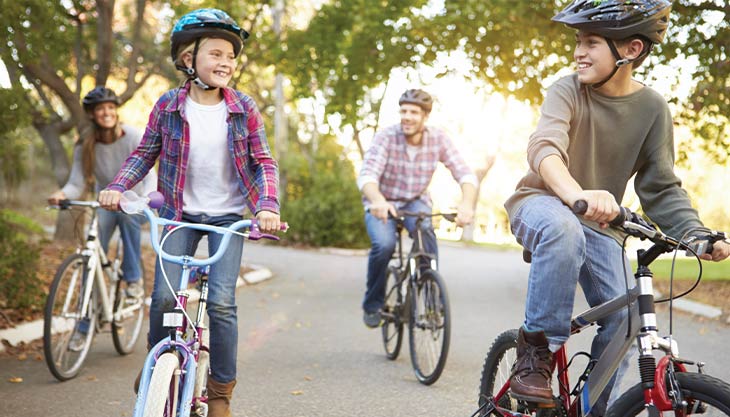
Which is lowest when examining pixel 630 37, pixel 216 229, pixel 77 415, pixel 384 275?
pixel 77 415

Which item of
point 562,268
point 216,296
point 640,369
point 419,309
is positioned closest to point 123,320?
point 419,309

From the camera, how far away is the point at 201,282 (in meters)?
3.90

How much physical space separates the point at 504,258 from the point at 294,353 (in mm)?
13670

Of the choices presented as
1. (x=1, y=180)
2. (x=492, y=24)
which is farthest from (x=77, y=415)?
(x=1, y=180)

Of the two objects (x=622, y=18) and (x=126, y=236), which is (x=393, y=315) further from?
(x=622, y=18)

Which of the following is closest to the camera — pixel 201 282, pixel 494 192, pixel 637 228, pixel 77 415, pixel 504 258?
pixel 637 228

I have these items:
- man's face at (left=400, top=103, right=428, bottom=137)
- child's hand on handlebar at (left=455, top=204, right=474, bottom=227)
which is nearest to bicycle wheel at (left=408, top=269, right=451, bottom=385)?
child's hand on handlebar at (left=455, top=204, right=474, bottom=227)

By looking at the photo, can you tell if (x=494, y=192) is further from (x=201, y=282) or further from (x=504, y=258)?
(x=201, y=282)

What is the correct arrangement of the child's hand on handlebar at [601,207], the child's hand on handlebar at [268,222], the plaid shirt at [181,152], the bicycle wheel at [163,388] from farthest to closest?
1. the plaid shirt at [181,152]
2. the child's hand on handlebar at [268,222]
3. the bicycle wheel at [163,388]
4. the child's hand on handlebar at [601,207]

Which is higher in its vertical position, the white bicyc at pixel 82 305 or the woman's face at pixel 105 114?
the woman's face at pixel 105 114

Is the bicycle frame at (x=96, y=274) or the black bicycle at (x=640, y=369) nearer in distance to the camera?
the black bicycle at (x=640, y=369)

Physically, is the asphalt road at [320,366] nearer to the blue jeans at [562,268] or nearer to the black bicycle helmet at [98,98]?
the blue jeans at [562,268]

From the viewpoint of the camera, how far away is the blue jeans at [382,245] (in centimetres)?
639

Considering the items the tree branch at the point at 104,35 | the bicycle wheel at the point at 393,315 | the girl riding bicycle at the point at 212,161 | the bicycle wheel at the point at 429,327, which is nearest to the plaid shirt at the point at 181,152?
the girl riding bicycle at the point at 212,161
